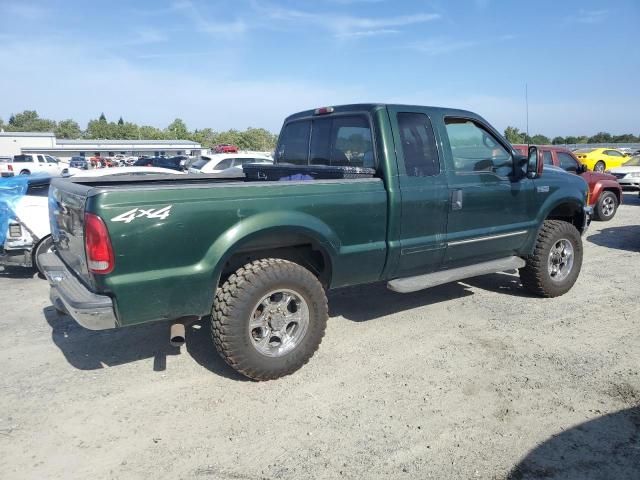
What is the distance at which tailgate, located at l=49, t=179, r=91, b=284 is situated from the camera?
318 centimetres

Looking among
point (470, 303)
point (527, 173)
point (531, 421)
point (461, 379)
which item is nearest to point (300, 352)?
point (461, 379)

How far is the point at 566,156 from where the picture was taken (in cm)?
1122

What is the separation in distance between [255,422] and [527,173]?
358 centimetres

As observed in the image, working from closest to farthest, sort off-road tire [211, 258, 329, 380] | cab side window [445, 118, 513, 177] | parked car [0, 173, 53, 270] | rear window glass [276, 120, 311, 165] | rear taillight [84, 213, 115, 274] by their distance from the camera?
rear taillight [84, 213, 115, 274]
off-road tire [211, 258, 329, 380]
cab side window [445, 118, 513, 177]
rear window glass [276, 120, 311, 165]
parked car [0, 173, 53, 270]

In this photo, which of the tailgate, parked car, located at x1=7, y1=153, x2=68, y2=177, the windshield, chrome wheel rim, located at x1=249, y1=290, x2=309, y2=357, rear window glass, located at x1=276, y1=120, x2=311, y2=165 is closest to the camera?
the tailgate

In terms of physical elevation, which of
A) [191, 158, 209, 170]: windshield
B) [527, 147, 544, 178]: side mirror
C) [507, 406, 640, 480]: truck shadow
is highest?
[191, 158, 209, 170]: windshield

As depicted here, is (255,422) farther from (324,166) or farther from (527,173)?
(527,173)

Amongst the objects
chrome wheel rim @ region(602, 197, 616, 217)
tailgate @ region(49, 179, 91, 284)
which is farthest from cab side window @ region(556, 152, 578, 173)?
tailgate @ region(49, 179, 91, 284)

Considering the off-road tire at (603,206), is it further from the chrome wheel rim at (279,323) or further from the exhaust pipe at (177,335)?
the exhaust pipe at (177,335)

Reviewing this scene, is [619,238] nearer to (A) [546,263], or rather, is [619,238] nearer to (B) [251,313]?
(A) [546,263]

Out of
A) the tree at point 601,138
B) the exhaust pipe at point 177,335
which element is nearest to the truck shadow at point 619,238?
the exhaust pipe at point 177,335

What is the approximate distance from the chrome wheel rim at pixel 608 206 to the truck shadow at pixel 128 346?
33.9ft

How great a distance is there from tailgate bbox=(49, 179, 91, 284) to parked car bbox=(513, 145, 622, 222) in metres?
9.63

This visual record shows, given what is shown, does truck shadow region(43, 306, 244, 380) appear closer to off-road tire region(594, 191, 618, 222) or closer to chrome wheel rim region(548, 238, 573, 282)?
chrome wheel rim region(548, 238, 573, 282)
